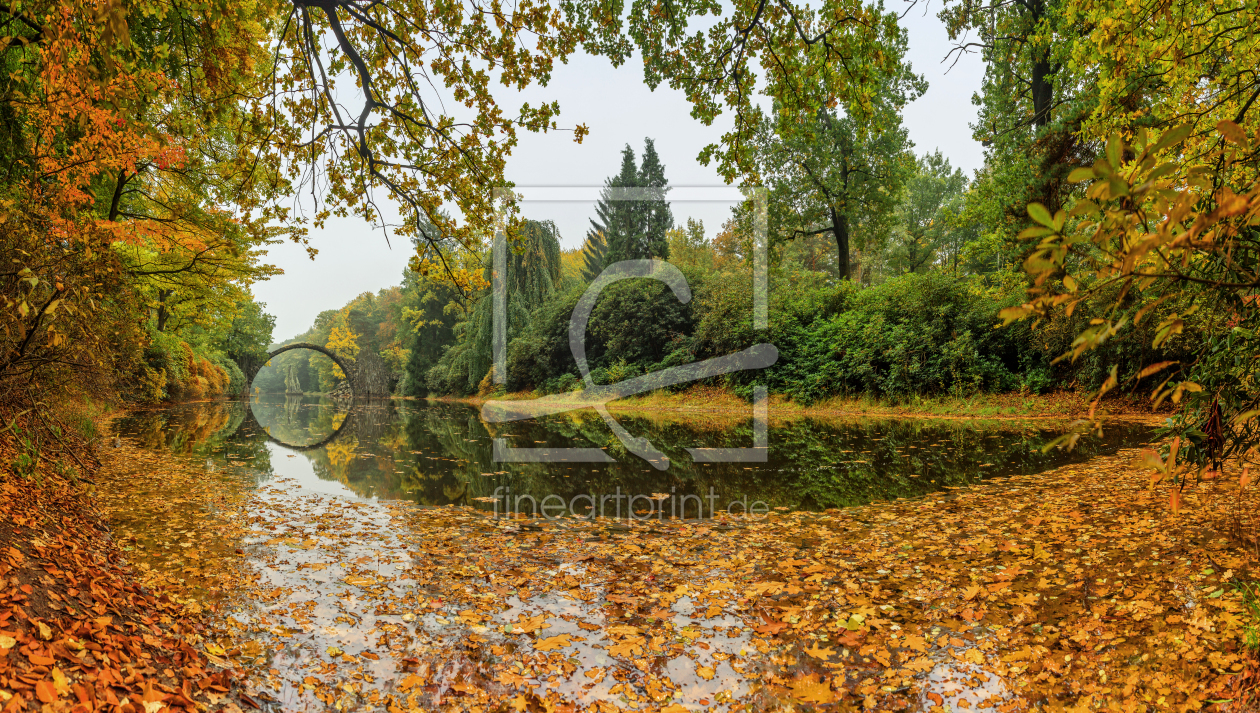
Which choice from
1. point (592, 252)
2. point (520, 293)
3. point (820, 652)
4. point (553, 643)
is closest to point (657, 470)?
point (553, 643)

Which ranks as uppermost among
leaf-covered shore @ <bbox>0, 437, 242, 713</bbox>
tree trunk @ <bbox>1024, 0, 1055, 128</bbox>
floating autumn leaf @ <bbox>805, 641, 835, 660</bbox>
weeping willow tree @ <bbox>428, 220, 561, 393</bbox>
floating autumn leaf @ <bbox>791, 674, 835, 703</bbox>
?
tree trunk @ <bbox>1024, 0, 1055, 128</bbox>

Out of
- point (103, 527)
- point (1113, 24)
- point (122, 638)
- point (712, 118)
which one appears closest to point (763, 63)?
point (712, 118)

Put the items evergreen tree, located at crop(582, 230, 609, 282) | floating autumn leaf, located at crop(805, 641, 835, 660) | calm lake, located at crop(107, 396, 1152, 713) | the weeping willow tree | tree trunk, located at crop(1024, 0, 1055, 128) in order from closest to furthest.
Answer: calm lake, located at crop(107, 396, 1152, 713)
floating autumn leaf, located at crop(805, 641, 835, 660)
tree trunk, located at crop(1024, 0, 1055, 128)
the weeping willow tree
evergreen tree, located at crop(582, 230, 609, 282)

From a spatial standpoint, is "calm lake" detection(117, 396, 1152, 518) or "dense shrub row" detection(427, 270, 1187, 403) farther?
"dense shrub row" detection(427, 270, 1187, 403)

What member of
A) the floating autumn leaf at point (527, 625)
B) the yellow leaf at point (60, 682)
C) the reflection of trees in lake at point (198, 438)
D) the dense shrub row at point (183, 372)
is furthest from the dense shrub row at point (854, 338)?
the dense shrub row at point (183, 372)

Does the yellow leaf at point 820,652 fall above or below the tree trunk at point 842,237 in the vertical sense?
below

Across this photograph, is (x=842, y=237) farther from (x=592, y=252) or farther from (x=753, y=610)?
(x=592, y=252)

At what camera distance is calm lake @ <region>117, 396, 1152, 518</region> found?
687 centimetres

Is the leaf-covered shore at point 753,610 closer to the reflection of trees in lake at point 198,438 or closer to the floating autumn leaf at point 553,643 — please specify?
the floating autumn leaf at point 553,643

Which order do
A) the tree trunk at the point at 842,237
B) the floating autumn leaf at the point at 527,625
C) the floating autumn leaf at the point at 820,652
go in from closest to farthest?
the floating autumn leaf at the point at 820,652
the floating autumn leaf at the point at 527,625
the tree trunk at the point at 842,237

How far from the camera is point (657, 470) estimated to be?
8664 millimetres

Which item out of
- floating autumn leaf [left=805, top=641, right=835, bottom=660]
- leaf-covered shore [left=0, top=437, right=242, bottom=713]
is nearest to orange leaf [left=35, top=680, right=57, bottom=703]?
leaf-covered shore [left=0, top=437, right=242, bottom=713]

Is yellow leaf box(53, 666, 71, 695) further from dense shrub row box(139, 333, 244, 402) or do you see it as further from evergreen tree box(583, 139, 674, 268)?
evergreen tree box(583, 139, 674, 268)

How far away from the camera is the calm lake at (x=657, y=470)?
6.87m
